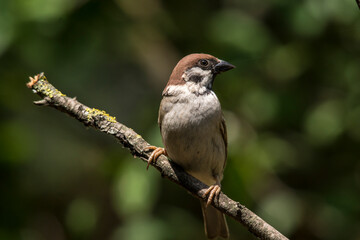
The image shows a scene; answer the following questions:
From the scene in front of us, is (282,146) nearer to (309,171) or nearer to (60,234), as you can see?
(309,171)

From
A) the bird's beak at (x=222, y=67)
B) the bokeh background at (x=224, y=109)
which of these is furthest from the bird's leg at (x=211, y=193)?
the bird's beak at (x=222, y=67)

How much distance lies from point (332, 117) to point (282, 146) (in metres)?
0.52

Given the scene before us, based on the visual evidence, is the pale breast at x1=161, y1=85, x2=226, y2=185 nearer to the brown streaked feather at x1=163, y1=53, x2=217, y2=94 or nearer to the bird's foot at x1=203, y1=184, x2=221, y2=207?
the brown streaked feather at x1=163, y1=53, x2=217, y2=94

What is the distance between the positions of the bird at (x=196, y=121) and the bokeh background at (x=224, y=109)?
17 centimetres

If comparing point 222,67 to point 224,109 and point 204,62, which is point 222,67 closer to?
point 204,62

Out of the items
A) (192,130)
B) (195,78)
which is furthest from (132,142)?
(195,78)

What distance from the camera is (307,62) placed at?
4605 millimetres

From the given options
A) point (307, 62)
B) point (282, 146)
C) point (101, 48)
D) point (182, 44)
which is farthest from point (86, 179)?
point (307, 62)

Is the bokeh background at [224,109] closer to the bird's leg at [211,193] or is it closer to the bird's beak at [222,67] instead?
the bird's beak at [222,67]

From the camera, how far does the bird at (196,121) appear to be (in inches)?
137

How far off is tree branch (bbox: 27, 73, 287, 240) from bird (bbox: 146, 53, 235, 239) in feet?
0.83

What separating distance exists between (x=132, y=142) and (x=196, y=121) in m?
0.75

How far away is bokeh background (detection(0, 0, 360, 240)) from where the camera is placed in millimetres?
3859

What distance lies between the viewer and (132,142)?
2861mm
